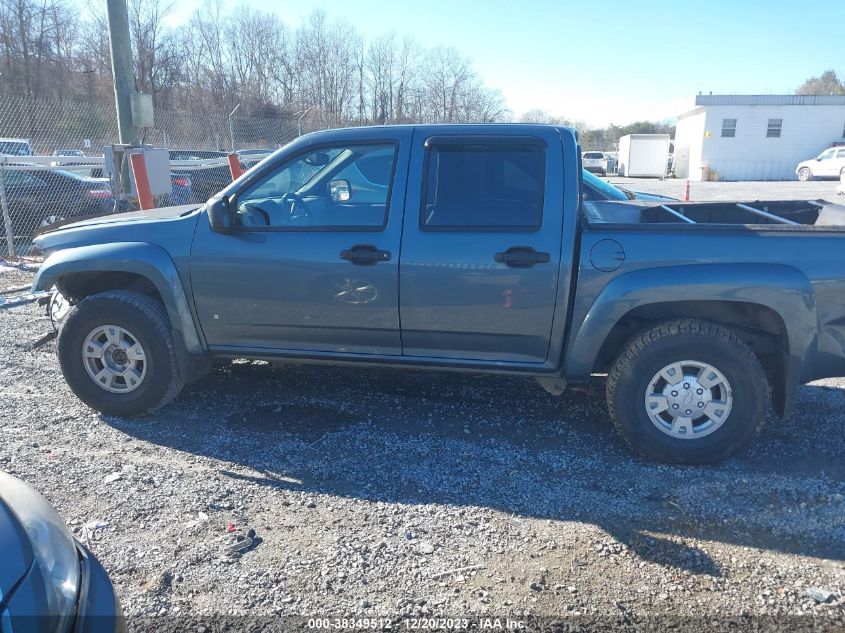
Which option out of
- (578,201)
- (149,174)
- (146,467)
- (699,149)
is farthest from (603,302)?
(699,149)

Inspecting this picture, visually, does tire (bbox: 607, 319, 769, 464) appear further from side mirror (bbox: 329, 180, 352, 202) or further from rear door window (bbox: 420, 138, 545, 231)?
side mirror (bbox: 329, 180, 352, 202)

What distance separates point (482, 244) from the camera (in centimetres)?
376

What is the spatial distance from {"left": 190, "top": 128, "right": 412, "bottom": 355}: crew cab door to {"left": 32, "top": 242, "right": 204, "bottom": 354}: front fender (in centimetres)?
12

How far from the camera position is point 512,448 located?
13.0ft

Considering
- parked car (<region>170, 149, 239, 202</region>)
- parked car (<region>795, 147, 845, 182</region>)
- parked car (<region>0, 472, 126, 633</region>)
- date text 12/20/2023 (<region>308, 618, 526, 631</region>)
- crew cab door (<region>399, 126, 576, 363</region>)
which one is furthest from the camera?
parked car (<region>795, 147, 845, 182</region>)

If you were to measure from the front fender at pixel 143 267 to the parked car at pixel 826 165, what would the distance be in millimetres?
33434

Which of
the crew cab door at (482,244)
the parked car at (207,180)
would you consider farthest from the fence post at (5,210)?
the crew cab door at (482,244)

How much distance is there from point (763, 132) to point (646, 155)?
638cm

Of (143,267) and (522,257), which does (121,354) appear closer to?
(143,267)

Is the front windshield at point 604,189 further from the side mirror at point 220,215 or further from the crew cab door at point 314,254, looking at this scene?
the side mirror at point 220,215

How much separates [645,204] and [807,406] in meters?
1.87

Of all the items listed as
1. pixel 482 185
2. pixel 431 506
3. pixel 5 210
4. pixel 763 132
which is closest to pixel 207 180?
pixel 5 210

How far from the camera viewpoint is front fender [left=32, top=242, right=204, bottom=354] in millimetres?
4145

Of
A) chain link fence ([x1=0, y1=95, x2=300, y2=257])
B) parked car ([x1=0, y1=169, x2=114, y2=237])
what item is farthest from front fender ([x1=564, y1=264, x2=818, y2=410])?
parked car ([x1=0, y1=169, x2=114, y2=237])
